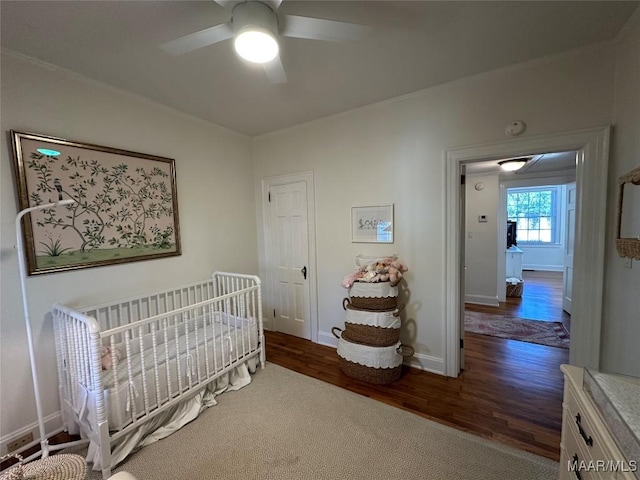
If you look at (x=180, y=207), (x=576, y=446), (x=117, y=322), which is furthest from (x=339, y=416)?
(x=180, y=207)

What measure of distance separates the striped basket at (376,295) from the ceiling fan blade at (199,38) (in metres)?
1.99

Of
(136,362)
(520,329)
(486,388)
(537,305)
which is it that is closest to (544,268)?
(537,305)

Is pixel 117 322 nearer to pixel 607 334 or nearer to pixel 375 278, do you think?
→ pixel 375 278

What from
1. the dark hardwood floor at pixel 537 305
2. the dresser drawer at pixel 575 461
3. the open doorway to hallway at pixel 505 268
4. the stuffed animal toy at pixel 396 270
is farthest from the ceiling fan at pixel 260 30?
the dark hardwood floor at pixel 537 305

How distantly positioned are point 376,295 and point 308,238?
1120 mm

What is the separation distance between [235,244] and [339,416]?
2150 mm

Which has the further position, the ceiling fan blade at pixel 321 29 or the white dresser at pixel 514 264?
the white dresser at pixel 514 264

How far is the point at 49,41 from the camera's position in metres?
1.59

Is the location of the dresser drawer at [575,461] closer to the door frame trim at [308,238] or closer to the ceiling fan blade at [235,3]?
the ceiling fan blade at [235,3]

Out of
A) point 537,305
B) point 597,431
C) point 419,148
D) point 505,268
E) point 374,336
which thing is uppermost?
point 419,148

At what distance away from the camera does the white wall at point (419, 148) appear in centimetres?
185

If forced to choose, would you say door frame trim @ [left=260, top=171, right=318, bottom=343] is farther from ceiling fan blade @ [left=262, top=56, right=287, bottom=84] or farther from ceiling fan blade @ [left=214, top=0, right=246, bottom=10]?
ceiling fan blade @ [left=214, top=0, right=246, bottom=10]

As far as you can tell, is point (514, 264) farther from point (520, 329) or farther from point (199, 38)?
point (199, 38)

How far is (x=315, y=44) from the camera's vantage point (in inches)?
66.1
